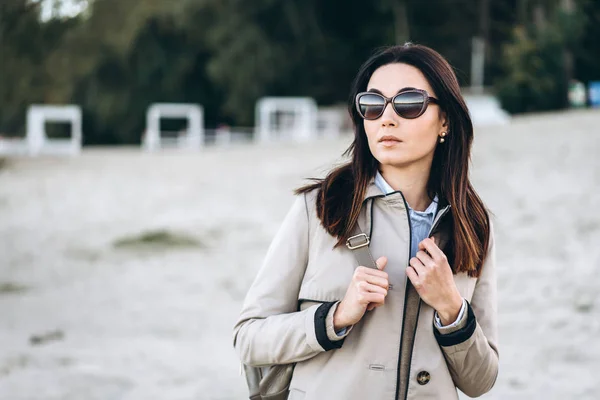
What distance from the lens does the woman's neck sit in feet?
7.00

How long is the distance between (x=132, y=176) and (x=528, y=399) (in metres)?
13.3

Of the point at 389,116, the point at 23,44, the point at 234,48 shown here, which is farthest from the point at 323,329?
the point at 234,48

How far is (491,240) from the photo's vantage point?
87.2 inches

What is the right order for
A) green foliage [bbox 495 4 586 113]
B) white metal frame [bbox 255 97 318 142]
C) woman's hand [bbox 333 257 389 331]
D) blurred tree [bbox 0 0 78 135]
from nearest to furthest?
1. woman's hand [bbox 333 257 389 331]
2. blurred tree [bbox 0 0 78 135]
3. green foliage [bbox 495 4 586 113]
4. white metal frame [bbox 255 97 318 142]

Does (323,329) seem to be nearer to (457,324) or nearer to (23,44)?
(457,324)

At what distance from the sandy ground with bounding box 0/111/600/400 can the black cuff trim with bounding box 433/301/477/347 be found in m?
1.15

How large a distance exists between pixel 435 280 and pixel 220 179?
14.8 meters

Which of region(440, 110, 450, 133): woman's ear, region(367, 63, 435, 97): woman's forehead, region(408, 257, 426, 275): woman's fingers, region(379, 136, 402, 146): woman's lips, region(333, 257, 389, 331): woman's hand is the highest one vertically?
region(367, 63, 435, 97): woman's forehead

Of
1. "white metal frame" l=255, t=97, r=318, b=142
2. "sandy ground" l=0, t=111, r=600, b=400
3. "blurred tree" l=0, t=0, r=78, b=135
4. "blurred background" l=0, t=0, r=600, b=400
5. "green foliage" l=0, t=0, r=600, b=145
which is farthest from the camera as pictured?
"green foliage" l=0, t=0, r=600, b=145

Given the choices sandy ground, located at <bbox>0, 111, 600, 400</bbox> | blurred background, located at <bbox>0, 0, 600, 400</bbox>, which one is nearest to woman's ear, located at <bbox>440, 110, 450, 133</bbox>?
sandy ground, located at <bbox>0, 111, 600, 400</bbox>

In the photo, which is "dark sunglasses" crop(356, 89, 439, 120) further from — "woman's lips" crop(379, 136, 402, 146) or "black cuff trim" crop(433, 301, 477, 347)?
"black cuff trim" crop(433, 301, 477, 347)

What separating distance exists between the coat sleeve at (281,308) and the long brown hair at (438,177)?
0.09 meters

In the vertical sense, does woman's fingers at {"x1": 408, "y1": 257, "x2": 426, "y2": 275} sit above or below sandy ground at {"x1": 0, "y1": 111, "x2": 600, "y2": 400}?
above

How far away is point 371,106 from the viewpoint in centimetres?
208
